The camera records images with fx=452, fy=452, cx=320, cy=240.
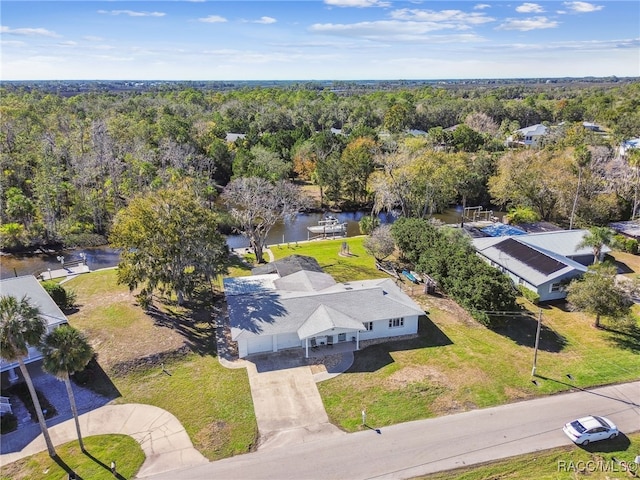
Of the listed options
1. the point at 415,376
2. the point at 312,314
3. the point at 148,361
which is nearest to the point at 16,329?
the point at 148,361

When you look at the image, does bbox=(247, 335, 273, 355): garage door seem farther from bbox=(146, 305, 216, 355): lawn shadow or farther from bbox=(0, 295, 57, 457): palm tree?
bbox=(0, 295, 57, 457): palm tree

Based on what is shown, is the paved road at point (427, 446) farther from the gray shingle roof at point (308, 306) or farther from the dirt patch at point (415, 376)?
the gray shingle roof at point (308, 306)

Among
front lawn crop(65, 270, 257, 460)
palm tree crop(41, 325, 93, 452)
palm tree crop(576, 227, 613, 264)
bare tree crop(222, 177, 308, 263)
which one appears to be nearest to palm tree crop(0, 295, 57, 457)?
palm tree crop(41, 325, 93, 452)

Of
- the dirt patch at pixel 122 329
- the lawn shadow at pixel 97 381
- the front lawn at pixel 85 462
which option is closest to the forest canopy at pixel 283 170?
the dirt patch at pixel 122 329

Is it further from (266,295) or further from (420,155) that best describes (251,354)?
(420,155)

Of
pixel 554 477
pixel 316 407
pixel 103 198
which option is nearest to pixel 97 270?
pixel 103 198

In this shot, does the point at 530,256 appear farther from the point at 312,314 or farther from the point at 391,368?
the point at 312,314
